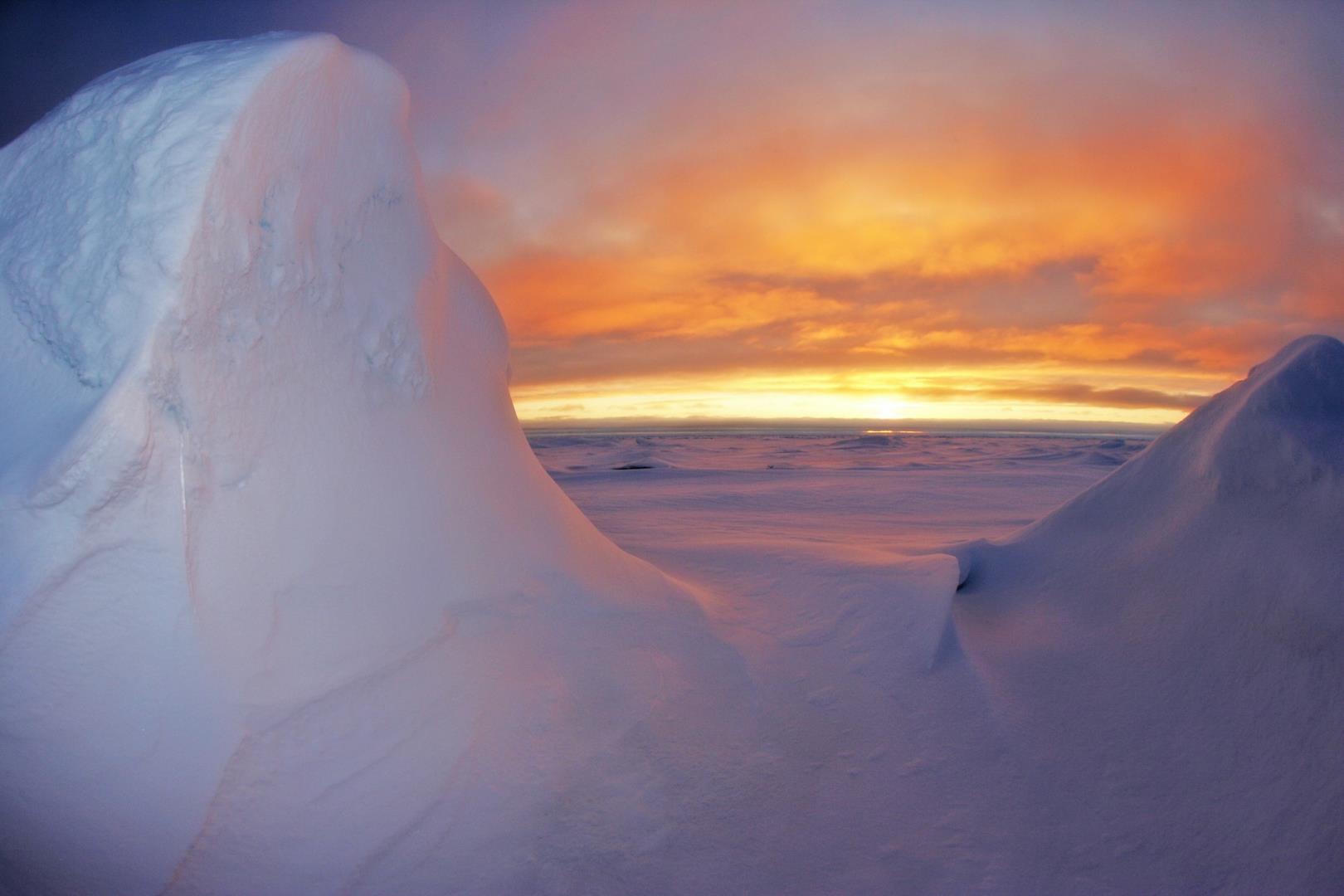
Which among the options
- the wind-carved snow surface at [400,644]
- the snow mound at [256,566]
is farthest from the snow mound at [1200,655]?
the snow mound at [256,566]

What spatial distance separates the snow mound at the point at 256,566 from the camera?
1.53 meters

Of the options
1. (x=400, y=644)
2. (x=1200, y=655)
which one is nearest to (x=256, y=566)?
(x=400, y=644)

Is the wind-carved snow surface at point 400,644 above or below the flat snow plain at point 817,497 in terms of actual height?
above

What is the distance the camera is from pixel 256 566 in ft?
5.83

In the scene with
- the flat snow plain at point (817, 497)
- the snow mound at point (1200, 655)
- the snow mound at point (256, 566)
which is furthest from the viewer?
the flat snow plain at point (817, 497)

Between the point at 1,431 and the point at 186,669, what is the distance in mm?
745

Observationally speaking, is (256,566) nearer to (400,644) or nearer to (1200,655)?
(400,644)

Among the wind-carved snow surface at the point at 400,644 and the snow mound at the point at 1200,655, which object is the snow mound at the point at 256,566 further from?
the snow mound at the point at 1200,655

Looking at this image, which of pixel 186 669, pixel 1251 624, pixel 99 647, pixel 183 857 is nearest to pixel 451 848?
pixel 183 857

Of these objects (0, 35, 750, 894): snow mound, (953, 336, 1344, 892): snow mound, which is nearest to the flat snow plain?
(953, 336, 1344, 892): snow mound

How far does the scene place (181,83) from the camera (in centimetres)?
176

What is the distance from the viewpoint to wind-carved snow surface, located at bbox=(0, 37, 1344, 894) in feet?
5.07

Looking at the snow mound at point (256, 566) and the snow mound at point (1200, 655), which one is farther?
the snow mound at point (1200, 655)

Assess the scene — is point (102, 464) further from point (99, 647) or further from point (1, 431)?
point (99, 647)
